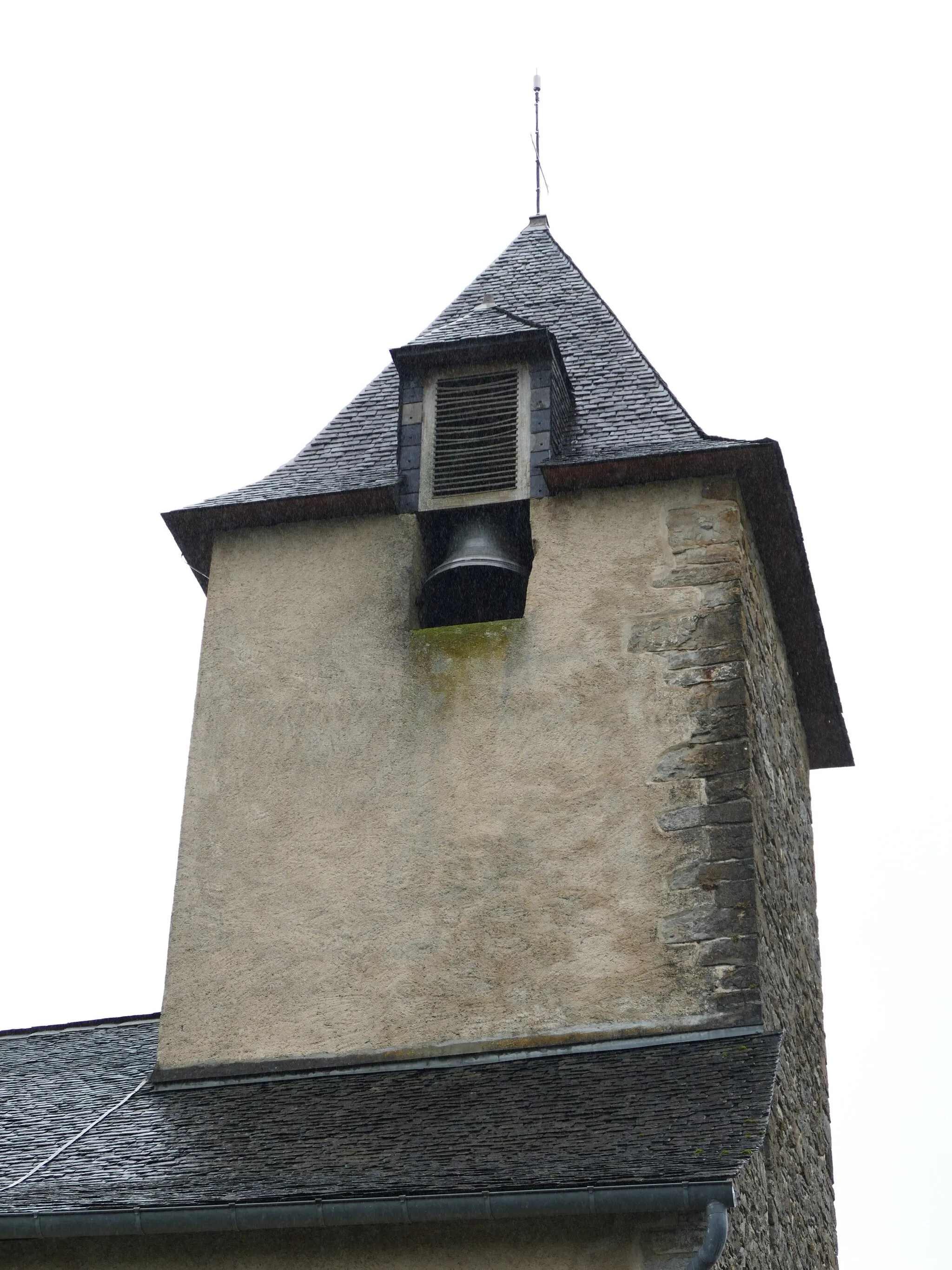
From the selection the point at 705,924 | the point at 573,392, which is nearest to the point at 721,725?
the point at 705,924

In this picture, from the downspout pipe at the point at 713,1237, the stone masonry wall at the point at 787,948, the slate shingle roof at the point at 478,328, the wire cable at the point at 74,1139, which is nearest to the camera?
the downspout pipe at the point at 713,1237

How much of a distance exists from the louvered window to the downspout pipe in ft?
15.0

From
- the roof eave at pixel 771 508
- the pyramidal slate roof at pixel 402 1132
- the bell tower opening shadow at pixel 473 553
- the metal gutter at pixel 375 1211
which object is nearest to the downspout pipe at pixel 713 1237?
the metal gutter at pixel 375 1211

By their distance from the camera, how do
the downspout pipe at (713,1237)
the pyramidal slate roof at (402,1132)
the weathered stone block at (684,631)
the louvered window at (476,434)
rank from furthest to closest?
the louvered window at (476,434) → the weathered stone block at (684,631) → the pyramidal slate roof at (402,1132) → the downspout pipe at (713,1237)

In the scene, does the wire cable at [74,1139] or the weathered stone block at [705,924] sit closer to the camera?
the wire cable at [74,1139]

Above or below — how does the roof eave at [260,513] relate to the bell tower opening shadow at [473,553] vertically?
above

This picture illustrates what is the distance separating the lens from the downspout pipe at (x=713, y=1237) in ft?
21.1

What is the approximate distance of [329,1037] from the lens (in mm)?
8719

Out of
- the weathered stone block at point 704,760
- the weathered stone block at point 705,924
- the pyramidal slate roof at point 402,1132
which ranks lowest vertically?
the pyramidal slate roof at point 402,1132

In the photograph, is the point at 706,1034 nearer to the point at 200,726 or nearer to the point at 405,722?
the point at 405,722

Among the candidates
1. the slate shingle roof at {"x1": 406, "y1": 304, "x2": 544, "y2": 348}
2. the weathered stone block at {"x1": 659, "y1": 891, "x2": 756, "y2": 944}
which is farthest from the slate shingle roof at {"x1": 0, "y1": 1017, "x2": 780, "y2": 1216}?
the slate shingle roof at {"x1": 406, "y1": 304, "x2": 544, "y2": 348}

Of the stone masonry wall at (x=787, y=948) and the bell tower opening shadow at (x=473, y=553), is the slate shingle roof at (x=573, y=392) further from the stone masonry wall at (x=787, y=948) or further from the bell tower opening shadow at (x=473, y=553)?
the stone masonry wall at (x=787, y=948)

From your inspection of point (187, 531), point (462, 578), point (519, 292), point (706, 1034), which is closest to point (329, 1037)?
point (706, 1034)

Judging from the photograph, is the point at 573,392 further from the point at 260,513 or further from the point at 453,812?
the point at 453,812
